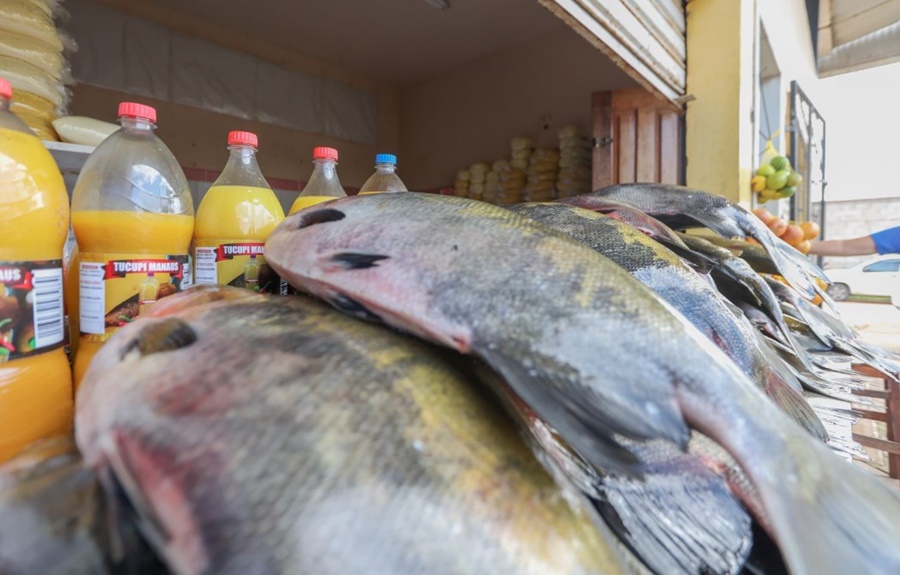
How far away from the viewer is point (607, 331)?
1.54 feet

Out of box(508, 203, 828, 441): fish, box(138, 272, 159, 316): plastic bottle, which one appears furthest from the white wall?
box(138, 272, 159, 316): plastic bottle

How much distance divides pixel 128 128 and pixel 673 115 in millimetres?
3503

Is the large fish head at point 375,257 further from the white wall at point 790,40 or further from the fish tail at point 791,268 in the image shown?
the white wall at point 790,40

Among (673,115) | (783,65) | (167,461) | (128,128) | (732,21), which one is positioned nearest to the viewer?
(167,461)

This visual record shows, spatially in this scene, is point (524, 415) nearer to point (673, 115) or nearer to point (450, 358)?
point (450, 358)

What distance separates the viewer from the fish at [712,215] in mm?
1580

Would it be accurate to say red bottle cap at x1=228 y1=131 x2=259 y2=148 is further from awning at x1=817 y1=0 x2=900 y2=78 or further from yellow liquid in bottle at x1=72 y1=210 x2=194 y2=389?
awning at x1=817 y1=0 x2=900 y2=78

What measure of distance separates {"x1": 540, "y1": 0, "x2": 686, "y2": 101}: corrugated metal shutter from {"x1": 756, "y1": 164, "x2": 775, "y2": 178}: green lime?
89cm

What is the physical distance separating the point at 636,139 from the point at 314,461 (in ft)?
11.9

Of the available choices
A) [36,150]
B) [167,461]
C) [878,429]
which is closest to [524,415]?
[167,461]

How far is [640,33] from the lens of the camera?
7.79ft

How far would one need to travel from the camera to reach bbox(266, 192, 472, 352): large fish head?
0.51m

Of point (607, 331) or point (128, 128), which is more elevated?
point (128, 128)

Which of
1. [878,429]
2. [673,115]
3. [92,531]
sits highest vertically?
[673,115]
